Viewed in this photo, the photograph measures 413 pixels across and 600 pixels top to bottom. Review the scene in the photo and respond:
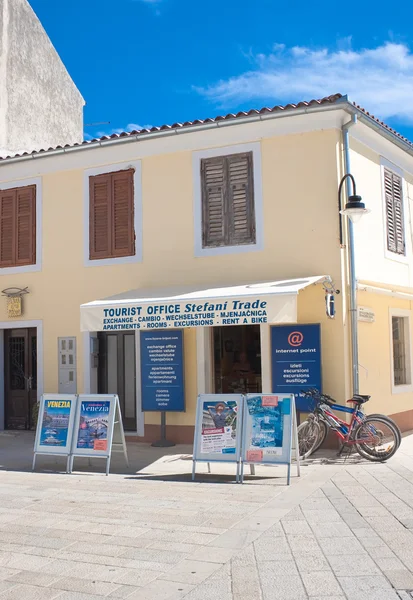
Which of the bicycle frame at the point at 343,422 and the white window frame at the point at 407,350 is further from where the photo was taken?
the white window frame at the point at 407,350

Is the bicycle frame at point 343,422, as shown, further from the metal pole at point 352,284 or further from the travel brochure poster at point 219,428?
the travel brochure poster at point 219,428

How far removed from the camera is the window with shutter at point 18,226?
15203mm

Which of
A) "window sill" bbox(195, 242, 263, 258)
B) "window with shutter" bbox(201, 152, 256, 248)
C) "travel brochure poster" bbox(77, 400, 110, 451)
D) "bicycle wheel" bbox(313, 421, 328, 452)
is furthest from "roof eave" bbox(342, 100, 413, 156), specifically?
"travel brochure poster" bbox(77, 400, 110, 451)

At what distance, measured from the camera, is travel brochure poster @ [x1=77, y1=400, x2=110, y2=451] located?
1067 centimetres

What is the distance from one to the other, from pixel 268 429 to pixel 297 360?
102 inches

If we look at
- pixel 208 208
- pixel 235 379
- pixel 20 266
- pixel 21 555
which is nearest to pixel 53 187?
pixel 20 266

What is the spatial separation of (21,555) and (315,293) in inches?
288

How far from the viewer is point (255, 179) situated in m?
12.9

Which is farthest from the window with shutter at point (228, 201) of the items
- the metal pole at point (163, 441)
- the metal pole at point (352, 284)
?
the metal pole at point (163, 441)

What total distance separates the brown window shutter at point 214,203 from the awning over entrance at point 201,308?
1.17 m

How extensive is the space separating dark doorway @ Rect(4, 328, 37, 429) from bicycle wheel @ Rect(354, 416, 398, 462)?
24.8ft

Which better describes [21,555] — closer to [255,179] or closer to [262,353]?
[262,353]

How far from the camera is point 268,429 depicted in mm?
9695

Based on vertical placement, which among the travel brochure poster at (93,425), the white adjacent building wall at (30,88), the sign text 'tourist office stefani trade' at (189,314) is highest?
Result: the white adjacent building wall at (30,88)
